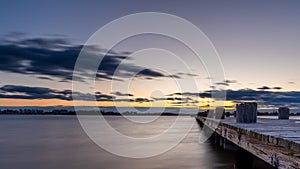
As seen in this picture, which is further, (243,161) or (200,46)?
(200,46)

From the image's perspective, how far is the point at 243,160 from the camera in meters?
9.58

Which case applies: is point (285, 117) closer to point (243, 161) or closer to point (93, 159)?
point (243, 161)


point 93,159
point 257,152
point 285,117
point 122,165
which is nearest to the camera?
point 257,152

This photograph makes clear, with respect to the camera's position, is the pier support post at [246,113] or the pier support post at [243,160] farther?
the pier support post at [246,113]

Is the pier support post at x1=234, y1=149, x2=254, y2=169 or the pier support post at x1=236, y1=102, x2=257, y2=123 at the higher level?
the pier support post at x1=236, y1=102, x2=257, y2=123

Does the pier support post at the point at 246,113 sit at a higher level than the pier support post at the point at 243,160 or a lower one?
higher

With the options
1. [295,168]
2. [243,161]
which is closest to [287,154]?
[295,168]

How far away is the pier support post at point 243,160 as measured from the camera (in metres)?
9.46

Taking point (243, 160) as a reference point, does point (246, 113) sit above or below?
above

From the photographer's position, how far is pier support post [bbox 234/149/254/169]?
946 cm

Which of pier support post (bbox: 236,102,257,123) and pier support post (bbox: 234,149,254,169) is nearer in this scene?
pier support post (bbox: 234,149,254,169)

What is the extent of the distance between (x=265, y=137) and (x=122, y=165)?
26.6 feet

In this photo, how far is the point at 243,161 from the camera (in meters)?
9.59

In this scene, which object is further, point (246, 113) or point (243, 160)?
point (246, 113)
